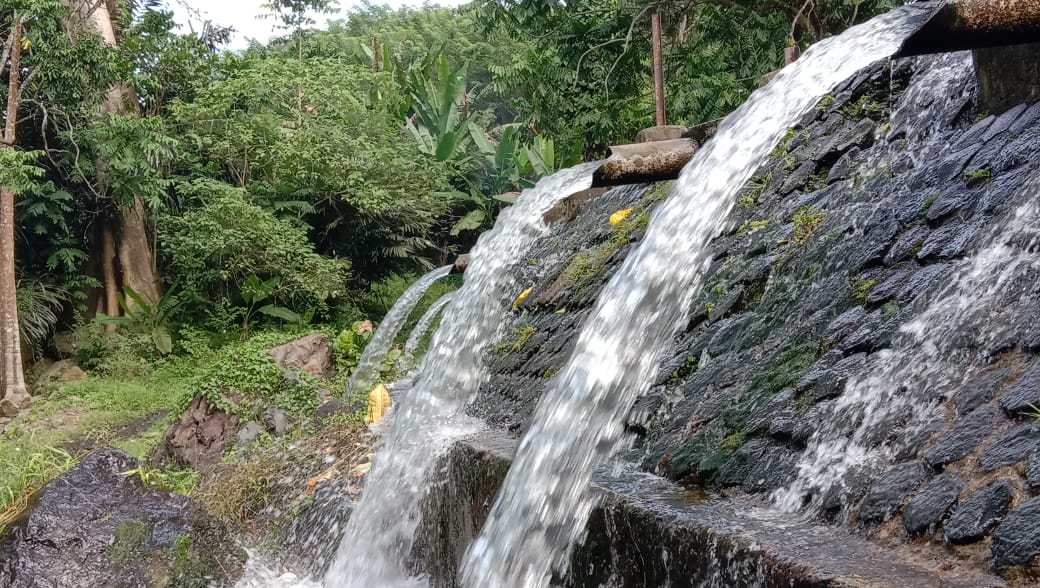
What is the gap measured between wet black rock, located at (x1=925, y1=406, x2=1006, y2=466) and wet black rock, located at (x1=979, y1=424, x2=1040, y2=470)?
0.14 ft

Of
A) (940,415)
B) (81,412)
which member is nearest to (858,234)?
(940,415)

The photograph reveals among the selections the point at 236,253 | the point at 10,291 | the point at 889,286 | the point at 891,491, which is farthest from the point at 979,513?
the point at 10,291

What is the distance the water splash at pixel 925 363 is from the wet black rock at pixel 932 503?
6.0 inches

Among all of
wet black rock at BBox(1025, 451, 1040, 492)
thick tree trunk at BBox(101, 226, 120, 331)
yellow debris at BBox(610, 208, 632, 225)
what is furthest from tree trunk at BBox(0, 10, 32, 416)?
wet black rock at BBox(1025, 451, 1040, 492)

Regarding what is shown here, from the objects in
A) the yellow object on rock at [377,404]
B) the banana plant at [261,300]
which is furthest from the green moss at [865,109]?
the banana plant at [261,300]

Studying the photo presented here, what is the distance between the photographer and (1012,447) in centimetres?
167

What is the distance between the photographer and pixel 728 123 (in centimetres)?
412

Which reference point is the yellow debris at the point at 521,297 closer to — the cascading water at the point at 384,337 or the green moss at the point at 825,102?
the green moss at the point at 825,102

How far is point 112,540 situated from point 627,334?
3083 mm

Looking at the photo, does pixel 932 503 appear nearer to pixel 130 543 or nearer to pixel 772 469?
pixel 772 469

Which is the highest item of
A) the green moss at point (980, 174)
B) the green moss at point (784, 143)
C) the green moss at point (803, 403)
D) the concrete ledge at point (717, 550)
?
the green moss at point (784, 143)

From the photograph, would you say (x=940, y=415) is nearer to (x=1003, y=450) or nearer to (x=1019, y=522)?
(x=1003, y=450)

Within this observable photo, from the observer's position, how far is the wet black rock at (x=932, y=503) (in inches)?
65.4

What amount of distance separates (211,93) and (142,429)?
5.32 meters
